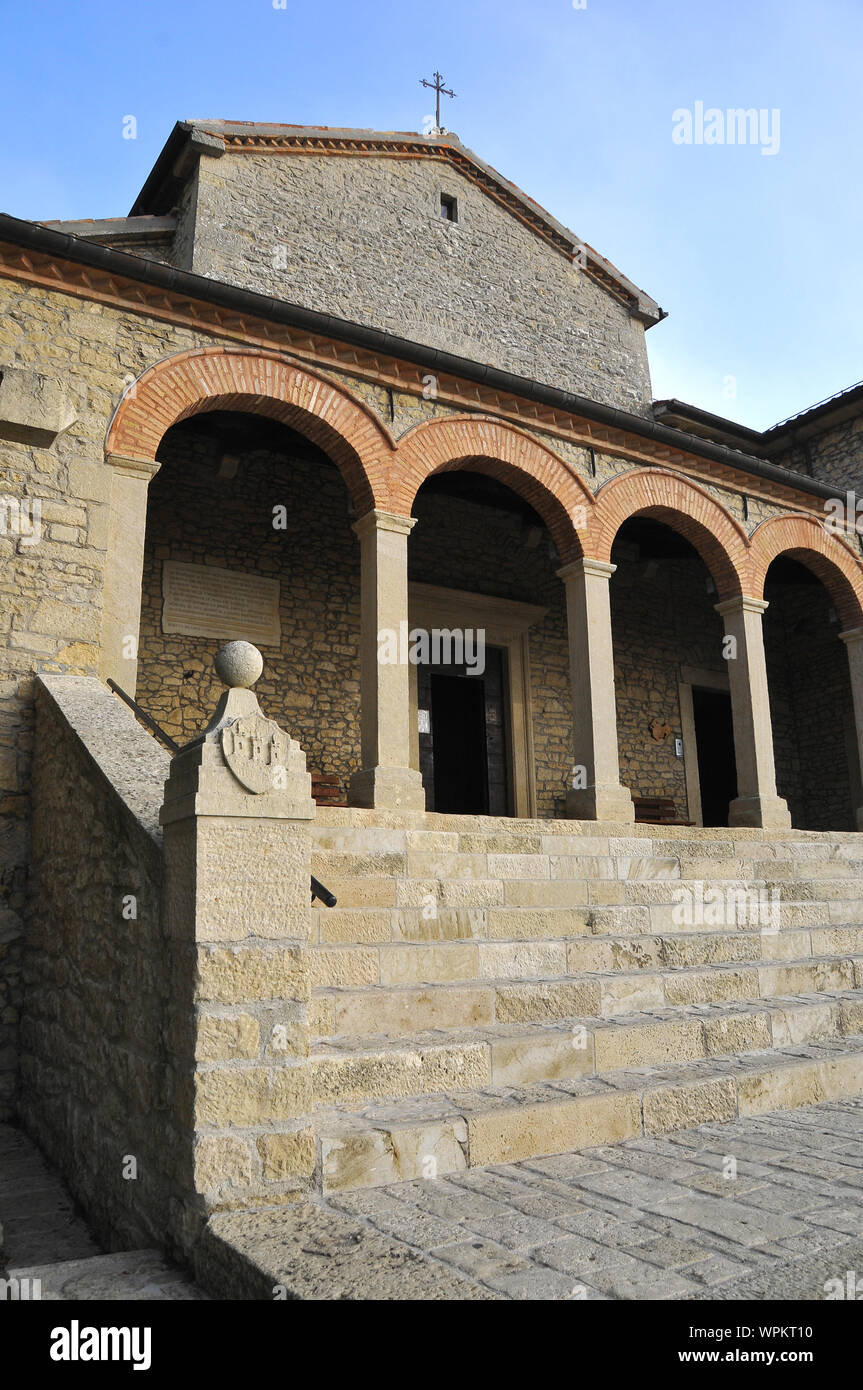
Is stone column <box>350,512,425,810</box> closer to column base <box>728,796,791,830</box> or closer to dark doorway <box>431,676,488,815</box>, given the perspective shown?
dark doorway <box>431,676,488,815</box>

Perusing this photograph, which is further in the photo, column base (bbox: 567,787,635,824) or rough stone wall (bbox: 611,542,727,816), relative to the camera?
rough stone wall (bbox: 611,542,727,816)

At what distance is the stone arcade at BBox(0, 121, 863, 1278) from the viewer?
2.82m

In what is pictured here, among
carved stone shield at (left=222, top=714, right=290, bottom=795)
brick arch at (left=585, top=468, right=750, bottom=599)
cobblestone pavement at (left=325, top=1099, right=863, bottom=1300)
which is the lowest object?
cobblestone pavement at (left=325, top=1099, right=863, bottom=1300)

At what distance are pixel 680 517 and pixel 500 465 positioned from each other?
7.26ft

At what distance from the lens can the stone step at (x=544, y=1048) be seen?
10.3 feet

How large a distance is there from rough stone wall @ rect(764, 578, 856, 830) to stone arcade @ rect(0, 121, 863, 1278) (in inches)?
2.1

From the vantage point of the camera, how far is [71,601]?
18.1ft

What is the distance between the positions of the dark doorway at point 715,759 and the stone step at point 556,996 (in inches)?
336

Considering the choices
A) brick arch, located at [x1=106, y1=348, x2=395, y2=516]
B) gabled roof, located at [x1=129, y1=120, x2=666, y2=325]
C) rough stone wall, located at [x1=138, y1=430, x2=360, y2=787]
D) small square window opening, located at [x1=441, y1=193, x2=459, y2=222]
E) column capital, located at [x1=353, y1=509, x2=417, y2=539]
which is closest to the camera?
brick arch, located at [x1=106, y1=348, x2=395, y2=516]

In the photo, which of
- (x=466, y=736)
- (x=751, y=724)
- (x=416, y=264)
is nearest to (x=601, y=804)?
(x=751, y=724)

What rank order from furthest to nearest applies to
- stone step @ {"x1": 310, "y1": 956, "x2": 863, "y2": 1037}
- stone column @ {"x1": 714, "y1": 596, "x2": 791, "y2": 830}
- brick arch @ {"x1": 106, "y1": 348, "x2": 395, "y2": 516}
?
stone column @ {"x1": 714, "y1": 596, "x2": 791, "y2": 830} < brick arch @ {"x1": 106, "y1": 348, "x2": 395, "y2": 516} < stone step @ {"x1": 310, "y1": 956, "x2": 863, "y2": 1037}

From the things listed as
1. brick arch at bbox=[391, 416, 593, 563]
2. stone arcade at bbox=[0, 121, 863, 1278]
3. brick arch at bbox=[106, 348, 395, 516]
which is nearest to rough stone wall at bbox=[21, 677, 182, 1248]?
stone arcade at bbox=[0, 121, 863, 1278]

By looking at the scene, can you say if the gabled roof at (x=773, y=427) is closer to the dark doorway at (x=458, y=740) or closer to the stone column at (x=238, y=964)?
the dark doorway at (x=458, y=740)
